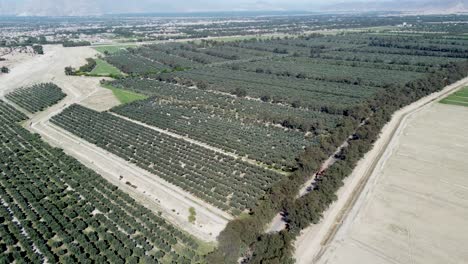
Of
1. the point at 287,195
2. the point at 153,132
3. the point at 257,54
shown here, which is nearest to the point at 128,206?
the point at 287,195

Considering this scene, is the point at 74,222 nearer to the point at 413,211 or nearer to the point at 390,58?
the point at 413,211

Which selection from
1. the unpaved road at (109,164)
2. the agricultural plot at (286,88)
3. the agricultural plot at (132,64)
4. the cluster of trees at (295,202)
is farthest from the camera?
the agricultural plot at (132,64)

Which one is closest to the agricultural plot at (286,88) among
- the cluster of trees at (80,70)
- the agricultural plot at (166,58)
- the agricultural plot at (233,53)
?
the agricultural plot at (166,58)

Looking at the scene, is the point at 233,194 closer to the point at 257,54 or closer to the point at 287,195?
the point at 287,195

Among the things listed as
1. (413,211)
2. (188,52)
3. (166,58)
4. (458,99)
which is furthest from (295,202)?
(188,52)

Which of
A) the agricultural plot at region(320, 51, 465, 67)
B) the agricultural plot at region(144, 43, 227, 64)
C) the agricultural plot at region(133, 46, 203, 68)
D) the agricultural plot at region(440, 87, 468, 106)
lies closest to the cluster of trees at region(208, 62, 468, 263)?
the agricultural plot at region(440, 87, 468, 106)

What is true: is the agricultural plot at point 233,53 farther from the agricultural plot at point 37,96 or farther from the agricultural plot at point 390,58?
the agricultural plot at point 37,96
